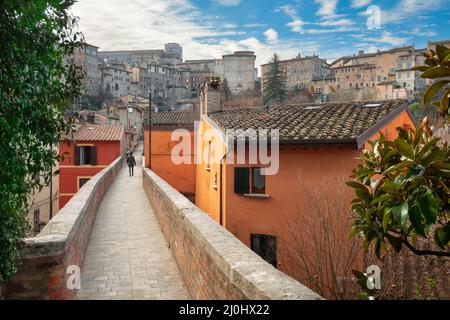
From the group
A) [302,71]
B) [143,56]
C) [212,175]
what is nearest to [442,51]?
[212,175]

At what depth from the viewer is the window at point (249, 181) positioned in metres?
12.9

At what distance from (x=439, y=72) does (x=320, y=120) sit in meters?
11.1

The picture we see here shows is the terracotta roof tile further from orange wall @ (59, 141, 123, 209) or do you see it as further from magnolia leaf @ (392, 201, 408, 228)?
orange wall @ (59, 141, 123, 209)

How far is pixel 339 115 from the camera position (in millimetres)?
13727

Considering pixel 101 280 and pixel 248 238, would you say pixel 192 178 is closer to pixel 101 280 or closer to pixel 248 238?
pixel 248 238

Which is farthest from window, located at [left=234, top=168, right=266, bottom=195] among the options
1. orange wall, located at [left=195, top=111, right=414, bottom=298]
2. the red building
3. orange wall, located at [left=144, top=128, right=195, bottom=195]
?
the red building

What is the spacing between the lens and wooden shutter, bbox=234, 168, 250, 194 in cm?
1307

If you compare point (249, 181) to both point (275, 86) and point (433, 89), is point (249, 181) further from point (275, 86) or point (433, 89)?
point (275, 86)

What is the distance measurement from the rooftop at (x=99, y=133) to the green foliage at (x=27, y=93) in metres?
29.0

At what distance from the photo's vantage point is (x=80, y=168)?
31891 millimetres

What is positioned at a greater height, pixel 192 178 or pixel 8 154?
pixel 8 154

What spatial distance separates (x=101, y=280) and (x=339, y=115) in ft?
32.2
